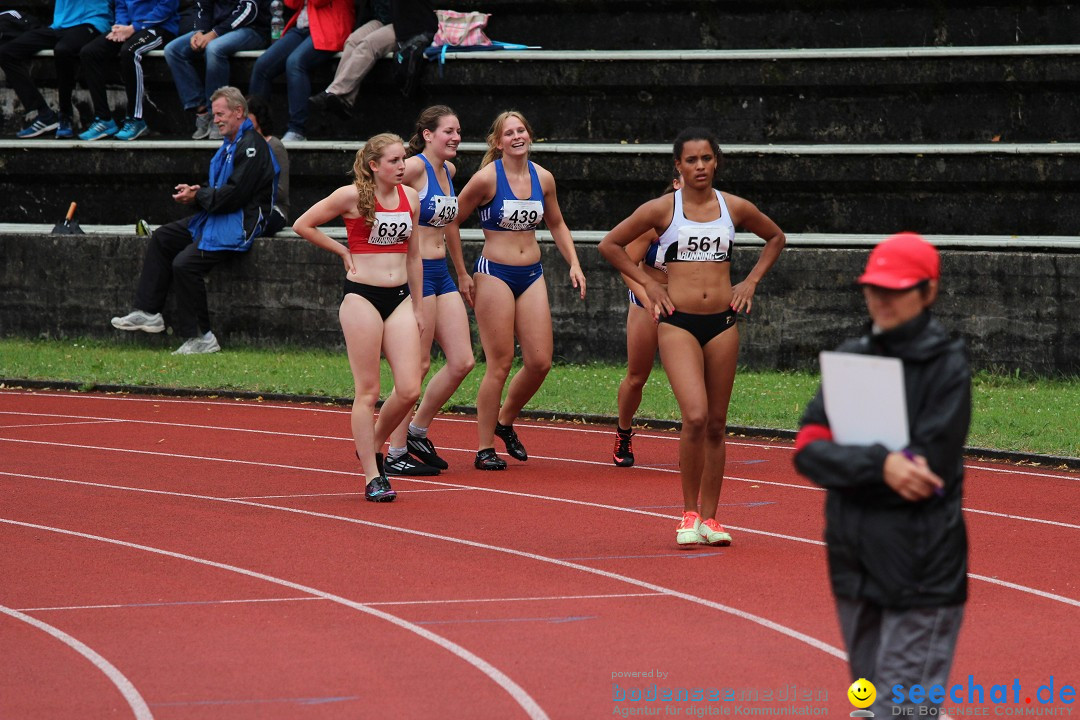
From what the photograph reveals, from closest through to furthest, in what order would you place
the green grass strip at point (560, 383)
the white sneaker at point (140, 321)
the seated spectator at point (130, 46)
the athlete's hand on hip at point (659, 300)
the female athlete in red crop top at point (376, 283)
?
the athlete's hand on hip at point (659, 300) < the female athlete in red crop top at point (376, 283) < the green grass strip at point (560, 383) < the white sneaker at point (140, 321) < the seated spectator at point (130, 46)

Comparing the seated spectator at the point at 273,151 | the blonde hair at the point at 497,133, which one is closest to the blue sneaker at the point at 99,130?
the seated spectator at the point at 273,151

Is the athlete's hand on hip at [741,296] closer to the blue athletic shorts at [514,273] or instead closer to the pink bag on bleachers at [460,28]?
the blue athletic shorts at [514,273]

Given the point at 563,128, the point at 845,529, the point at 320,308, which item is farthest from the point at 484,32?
the point at 845,529

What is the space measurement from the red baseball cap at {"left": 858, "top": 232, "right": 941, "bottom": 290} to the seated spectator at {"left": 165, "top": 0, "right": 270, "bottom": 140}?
681 inches

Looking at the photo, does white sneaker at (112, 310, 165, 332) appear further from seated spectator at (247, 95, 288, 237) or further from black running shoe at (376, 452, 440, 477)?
black running shoe at (376, 452, 440, 477)

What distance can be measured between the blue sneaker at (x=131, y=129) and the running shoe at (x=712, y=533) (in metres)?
15.1

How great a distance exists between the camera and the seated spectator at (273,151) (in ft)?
58.1

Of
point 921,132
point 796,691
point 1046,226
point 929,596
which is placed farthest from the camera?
point 921,132

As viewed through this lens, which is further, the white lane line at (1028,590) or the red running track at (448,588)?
the white lane line at (1028,590)

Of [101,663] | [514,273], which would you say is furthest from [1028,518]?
[101,663]

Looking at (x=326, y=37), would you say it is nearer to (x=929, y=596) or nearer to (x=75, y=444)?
(x=75, y=444)

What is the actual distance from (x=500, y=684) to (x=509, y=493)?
4.35 m

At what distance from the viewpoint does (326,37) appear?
20.3 metres

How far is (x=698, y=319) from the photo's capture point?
333 inches
